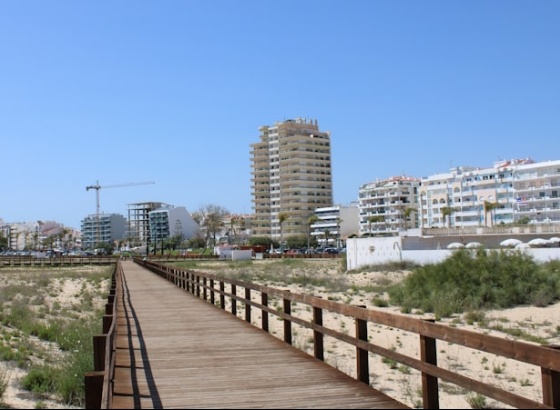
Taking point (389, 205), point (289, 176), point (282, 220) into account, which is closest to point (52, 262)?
point (282, 220)

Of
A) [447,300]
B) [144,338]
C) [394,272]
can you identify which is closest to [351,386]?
[144,338]

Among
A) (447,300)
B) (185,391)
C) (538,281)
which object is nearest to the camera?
(185,391)

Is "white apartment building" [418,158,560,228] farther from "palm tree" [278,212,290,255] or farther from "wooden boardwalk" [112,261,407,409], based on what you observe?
"wooden boardwalk" [112,261,407,409]

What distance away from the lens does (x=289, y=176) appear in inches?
6078

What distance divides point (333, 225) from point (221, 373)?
144710 mm

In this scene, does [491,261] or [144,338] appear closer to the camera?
[144,338]

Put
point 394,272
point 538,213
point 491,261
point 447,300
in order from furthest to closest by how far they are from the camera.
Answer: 1. point 538,213
2. point 394,272
3. point 491,261
4. point 447,300

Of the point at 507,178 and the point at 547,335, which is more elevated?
the point at 507,178

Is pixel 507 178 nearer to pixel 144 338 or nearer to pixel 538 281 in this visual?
pixel 538 281

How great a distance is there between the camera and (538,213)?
108 metres

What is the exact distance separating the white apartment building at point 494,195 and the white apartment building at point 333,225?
23721 millimetres

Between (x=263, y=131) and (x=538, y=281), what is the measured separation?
14097cm

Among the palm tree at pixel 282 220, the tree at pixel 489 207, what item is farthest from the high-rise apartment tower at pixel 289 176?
the tree at pixel 489 207

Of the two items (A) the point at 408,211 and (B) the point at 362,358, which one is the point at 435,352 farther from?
(A) the point at 408,211
